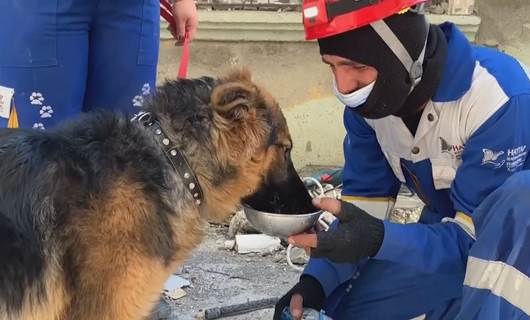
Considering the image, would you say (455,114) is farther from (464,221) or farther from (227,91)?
(227,91)

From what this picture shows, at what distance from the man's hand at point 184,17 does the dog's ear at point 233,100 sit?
36.3 inches

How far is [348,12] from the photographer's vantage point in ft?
8.81

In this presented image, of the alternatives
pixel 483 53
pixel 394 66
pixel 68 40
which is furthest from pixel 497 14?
pixel 68 40

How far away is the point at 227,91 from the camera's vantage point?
2.73 metres

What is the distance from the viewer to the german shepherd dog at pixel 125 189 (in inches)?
98.6

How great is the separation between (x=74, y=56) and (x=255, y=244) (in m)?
2.17

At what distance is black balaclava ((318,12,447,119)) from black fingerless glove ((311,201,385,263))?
1.41 feet

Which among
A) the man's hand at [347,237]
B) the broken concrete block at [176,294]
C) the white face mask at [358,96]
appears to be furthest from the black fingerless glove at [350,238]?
the broken concrete block at [176,294]

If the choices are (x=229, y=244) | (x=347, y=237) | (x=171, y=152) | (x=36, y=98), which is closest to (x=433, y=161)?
(x=347, y=237)

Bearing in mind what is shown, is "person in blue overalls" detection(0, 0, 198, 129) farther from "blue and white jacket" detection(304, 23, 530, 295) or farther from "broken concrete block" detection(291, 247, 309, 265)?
"broken concrete block" detection(291, 247, 309, 265)

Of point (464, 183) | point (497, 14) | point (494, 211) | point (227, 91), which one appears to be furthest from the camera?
point (497, 14)

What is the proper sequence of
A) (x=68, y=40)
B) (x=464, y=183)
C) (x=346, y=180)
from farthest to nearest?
1. (x=346, y=180)
2. (x=68, y=40)
3. (x=464, y=183)

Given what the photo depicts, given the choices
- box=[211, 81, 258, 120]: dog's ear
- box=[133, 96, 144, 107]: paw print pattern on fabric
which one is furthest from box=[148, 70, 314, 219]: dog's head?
box=[133, 96, 144, 107]: paw print pattern on fabric

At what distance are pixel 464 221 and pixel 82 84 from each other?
5.74 ft
